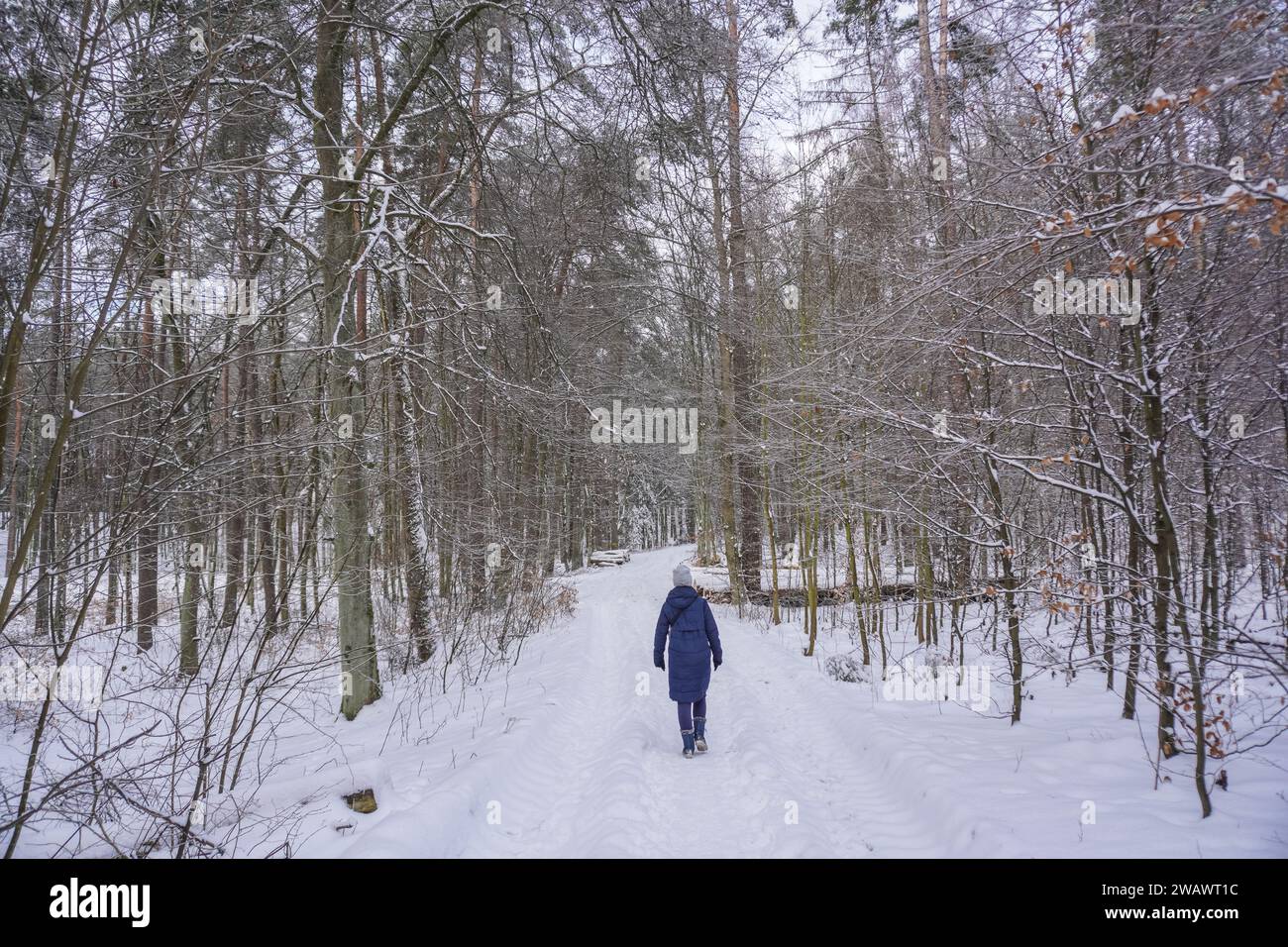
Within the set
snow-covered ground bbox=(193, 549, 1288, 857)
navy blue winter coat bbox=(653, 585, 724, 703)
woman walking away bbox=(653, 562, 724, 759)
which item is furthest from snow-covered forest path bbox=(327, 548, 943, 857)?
navy blue winter coat bbox=(653, 585, 724, 703)

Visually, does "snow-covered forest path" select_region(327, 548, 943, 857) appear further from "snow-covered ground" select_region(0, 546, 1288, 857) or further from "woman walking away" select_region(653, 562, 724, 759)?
"woman walking away" select_region(653, 562, 724, 759)

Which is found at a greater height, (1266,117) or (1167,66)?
(1167,66)

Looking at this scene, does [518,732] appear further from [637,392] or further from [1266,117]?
[637,392]

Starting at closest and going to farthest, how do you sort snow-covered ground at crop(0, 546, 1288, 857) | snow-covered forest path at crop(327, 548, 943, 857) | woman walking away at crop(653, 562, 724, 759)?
snow-covered ground at crop(0, 546, 1288, 857) → snow-covered forest path at crop(327, 548, 943, 857) → woman walking away at crop(653, 562, 724, 759)

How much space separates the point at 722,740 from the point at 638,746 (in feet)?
3.04

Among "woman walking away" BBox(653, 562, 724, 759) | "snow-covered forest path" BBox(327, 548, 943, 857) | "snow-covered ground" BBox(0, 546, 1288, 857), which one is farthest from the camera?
"woman walking away" BBox(653, 562, 724, 759)

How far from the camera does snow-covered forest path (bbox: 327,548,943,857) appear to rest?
3.79 meters

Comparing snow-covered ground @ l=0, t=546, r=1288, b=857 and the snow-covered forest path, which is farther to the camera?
the snow-covered forest path

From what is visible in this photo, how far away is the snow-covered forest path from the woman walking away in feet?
1.00

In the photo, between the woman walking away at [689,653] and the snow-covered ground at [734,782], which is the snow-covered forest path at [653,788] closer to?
the snow-covered ground at [734,782]
